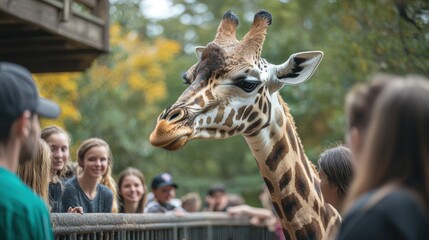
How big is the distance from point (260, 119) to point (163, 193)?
13.8 feet

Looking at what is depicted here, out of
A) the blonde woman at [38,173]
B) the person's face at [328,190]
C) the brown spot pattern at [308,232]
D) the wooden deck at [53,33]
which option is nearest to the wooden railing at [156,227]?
the blonde woman at [38,173]

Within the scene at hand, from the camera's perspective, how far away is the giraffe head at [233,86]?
23.4 ft

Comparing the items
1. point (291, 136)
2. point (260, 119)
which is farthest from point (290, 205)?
point (260, 119)

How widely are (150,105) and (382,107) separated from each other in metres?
27.5

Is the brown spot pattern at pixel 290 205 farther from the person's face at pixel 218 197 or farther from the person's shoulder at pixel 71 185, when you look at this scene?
the person's face at pixel 218 197

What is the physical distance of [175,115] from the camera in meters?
6.90

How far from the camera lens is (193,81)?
291 inches

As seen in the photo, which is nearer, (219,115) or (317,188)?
(219,115)

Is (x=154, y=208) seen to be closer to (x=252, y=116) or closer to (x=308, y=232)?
(x=252, y=116)

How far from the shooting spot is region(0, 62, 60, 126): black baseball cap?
12.4 feet

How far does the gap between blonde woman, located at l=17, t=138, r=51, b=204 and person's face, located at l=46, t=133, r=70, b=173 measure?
1990 mm

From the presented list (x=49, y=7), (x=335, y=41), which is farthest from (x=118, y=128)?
(x=49, y=7)

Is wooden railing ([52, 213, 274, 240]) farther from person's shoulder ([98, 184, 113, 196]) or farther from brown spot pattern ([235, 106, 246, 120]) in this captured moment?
brown spot pattern ([235, 106, 246, 120])

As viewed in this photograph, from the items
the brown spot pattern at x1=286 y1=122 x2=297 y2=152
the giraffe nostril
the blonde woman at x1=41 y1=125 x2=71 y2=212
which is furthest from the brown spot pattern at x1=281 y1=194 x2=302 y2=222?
the blonde woman at x1=41 y1=125 x2=71 y2=212
